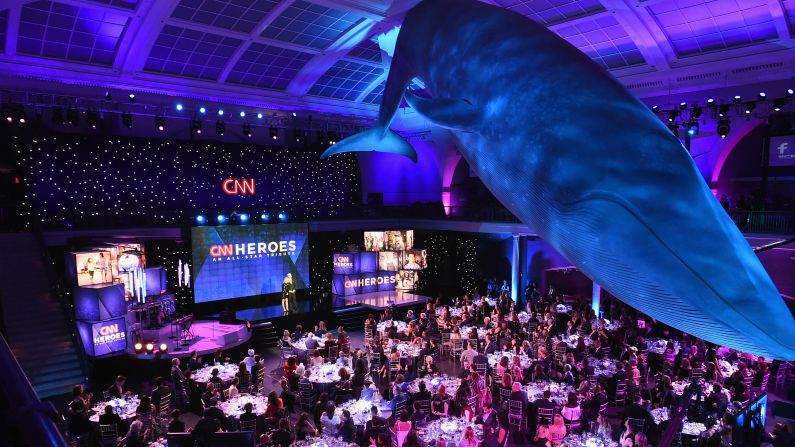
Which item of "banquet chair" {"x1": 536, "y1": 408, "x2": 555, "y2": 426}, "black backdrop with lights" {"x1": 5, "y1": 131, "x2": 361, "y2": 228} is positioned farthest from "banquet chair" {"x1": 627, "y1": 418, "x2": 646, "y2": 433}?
"black backdrop with lights" {"x1": 5, "y1": 131, "x2": 361, "y2": 228}

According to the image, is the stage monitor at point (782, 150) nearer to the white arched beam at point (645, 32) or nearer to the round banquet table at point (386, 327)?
the white arched beam at point (645, 32)

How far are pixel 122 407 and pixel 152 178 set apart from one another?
1344 cm

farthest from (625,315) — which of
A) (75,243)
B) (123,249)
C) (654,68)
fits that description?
(75,243)

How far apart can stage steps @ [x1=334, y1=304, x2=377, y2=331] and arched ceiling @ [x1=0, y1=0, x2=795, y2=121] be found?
10440 mm

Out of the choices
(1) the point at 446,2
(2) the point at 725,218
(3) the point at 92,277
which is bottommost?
(3) the point at 92,277

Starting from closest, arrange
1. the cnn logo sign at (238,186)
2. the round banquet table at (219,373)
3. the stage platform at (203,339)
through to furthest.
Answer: the round banquet table at (219,373) < the stage platform at (203,339) < the cnn logo sign at (238,186)

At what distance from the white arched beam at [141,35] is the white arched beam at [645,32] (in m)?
14.7

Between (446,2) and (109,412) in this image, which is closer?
(446,2)

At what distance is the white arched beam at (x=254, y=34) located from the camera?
57.6ft

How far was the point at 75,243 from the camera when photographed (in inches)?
661

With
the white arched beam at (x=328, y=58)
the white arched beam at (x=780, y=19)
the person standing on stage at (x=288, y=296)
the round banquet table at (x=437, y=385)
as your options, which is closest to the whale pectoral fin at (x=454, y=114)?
the round banquet table at (x=437, y=385)

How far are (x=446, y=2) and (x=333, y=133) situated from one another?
72.5 feet

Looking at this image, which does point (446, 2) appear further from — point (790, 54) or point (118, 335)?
point (790, 54)

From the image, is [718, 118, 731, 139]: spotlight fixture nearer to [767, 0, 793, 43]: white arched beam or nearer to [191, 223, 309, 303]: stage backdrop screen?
[767, 0, 793, 43]: white arched beam
